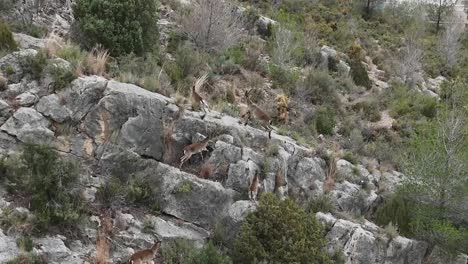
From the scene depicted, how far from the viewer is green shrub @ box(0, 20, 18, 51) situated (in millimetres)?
11617

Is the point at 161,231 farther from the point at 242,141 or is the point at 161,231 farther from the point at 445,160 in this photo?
the point at 445,160

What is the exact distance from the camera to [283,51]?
19578 mm

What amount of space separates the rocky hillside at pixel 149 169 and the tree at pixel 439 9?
28.7 m

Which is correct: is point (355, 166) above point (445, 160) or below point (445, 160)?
below

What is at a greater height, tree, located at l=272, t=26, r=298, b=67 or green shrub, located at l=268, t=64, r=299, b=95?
tree, located at l=272, t=26, r=298, b=67

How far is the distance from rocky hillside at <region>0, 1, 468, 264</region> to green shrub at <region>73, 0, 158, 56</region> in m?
1.14

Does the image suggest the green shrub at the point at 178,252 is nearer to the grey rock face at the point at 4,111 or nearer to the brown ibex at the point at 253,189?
the brown ibex at the point at 253,189

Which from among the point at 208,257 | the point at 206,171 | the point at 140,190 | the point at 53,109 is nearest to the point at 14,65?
the point at 53,109

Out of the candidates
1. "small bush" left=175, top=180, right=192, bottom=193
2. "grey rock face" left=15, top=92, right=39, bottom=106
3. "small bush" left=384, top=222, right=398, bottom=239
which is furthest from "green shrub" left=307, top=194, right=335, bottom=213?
"grey rock face" left=15, top=92, right=39, bottom=106

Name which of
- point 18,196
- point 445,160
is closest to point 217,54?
point 445,160

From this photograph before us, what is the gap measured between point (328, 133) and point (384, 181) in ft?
9.84

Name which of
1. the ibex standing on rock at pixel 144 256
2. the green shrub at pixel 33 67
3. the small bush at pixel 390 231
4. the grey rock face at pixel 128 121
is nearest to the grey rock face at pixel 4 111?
the green shrub at pixel 33 67

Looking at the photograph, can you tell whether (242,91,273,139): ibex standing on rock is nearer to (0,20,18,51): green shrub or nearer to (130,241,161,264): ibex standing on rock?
(130,241,161,264): ibex standing on rock

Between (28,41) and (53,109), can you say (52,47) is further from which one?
(53,109)
